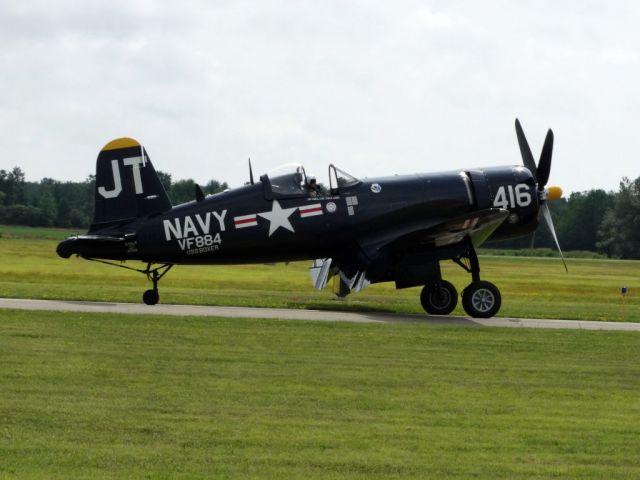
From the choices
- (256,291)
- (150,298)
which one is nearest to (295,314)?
(150,298)

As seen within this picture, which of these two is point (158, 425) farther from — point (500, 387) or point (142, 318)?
point (142, 318)

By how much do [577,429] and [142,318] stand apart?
9.44 m

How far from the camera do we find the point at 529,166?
72.0 feet

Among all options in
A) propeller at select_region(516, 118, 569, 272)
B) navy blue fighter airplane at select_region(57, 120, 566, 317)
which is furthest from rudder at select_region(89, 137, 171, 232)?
propeller at select_region(516, 118, 569, 272)

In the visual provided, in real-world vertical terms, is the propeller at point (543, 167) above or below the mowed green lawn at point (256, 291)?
above

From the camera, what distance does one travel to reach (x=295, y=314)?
19.2 meters

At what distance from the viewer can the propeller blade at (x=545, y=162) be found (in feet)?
68.4

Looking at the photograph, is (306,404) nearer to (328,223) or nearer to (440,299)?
(328,223)

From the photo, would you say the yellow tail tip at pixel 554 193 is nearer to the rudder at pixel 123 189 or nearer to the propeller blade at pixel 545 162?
the propeller blade at pixel 545 162

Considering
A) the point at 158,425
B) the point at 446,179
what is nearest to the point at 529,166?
the point at 446,179

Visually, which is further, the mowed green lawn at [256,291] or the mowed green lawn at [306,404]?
the mowed green lawn at [256,291]

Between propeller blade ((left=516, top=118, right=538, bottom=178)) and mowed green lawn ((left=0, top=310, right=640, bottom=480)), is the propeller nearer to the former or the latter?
propeller blade ((left=516, top=118, right=538, bottom=178))

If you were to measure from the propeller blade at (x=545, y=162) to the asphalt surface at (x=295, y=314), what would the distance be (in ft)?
10.2

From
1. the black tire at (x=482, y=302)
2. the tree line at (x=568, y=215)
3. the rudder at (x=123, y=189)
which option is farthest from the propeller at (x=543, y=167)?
the tree line at (x=568, y=215)
